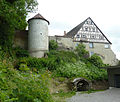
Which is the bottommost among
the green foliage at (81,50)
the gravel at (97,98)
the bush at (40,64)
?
the gravel at (97,98)

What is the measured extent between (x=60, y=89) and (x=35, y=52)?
694 cm

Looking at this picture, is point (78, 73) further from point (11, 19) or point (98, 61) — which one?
point (11, 19)

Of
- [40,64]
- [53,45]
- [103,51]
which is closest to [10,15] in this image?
[40,64]

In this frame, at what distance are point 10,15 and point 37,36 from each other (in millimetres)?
6117

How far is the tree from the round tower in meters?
3.17

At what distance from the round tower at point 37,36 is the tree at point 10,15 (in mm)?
3172

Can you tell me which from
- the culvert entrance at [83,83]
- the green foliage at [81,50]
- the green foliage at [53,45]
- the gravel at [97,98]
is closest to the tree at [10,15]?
the green foliage at [53,45]

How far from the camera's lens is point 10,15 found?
10289mm

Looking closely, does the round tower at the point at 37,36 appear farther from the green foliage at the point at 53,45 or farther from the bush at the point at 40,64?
the bush at the point at 40,64

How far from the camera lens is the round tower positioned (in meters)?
15.8

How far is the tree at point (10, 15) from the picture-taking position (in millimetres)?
10133

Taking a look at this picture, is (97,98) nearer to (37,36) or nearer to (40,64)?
(40,64)

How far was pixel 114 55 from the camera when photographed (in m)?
23.4

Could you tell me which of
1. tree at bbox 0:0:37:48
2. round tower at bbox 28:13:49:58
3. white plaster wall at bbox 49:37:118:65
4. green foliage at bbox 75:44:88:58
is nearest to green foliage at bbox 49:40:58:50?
round tower at bbox 28:13:49:58
